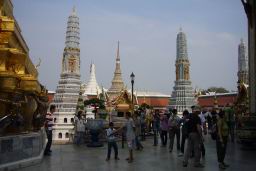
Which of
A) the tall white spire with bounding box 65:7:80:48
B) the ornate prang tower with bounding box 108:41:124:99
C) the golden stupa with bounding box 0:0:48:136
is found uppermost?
the tall white spire with bounding box 65:7:80:48

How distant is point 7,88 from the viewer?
35.0 feet

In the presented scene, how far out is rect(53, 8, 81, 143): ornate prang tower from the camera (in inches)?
1928

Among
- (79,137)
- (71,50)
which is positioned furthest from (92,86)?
(79,137)

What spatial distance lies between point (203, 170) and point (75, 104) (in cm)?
4159

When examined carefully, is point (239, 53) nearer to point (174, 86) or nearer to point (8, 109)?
point (174, 86)

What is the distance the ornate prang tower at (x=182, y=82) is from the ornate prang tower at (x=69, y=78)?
18.9 m

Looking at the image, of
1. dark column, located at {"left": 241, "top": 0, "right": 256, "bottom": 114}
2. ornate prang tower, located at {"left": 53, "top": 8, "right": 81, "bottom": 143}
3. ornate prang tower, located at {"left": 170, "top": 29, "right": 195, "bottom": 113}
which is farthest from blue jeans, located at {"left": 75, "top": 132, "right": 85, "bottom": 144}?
ornate prang tower, located at {"left": 170, "top": 29, "right": 195, "bottom": 113}

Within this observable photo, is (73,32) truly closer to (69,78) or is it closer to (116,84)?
(69,78)

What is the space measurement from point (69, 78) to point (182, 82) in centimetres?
2121

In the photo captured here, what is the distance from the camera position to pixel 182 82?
204ft

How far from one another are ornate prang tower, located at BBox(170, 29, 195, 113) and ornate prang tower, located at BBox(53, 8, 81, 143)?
61.9ft

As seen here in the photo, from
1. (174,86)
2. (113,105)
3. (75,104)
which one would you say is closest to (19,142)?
(75,104)

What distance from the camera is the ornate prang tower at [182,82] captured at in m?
60.7

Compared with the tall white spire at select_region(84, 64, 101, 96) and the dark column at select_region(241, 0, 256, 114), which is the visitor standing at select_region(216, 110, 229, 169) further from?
the tall white spire at select_region(84, 64, 101, 96)
